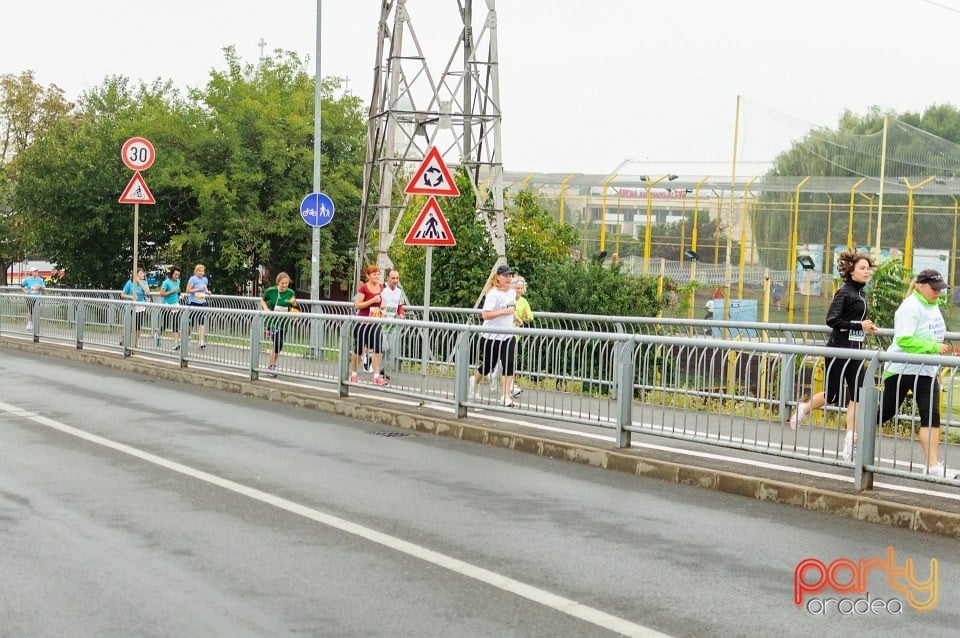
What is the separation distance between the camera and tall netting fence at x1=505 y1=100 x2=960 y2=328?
3600 centimetres

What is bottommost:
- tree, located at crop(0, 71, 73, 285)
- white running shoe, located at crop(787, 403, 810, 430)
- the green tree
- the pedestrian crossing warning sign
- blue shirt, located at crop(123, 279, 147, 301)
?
white running shoe, located at crop(787, 403, 810, 430)

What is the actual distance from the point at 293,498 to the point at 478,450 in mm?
3439

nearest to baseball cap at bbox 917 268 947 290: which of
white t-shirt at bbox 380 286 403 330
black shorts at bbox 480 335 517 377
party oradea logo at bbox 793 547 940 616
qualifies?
party oradea logo at bbox 793 547 940 616

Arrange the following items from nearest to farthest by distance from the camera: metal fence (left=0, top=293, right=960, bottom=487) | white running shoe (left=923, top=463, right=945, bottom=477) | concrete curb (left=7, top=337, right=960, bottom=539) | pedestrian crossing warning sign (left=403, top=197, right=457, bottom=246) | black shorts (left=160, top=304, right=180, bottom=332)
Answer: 1. concrete curb (left=7, top=337, right=960, bottom=539)
2. white running shoe (left=923, top=463, right=945, bottom=477)
3. metal fence (left=0, top=293, right=960, bottom=487)
4. pedestrian crossing warning sign (left=403, top=197, right=457, bottom=246)
5. black shorts (left=160, top=304, right=180, bottom=332)

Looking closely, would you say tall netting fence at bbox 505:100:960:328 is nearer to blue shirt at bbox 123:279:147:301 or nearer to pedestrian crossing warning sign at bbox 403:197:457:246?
blue shirt at bbox 123:279:147:301

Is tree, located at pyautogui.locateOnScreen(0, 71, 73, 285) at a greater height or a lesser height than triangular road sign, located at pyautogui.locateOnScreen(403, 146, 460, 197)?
greater

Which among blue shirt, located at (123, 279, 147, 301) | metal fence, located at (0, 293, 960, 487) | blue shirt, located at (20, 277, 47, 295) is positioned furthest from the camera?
blue shirt, located at (20, 277, 47, 295)

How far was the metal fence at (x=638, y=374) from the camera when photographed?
9.30 metres

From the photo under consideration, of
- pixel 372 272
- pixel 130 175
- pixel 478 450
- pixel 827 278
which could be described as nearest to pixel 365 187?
pixel 372 272

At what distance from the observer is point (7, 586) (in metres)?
6.40

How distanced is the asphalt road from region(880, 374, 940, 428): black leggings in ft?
3.29

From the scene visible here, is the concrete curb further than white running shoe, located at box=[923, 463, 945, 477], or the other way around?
white running shoe, located at box=[923, 463, 945, 477]

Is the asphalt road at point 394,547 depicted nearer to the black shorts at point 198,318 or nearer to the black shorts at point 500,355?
the black shorts at point 500,355

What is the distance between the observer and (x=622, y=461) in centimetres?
1098
